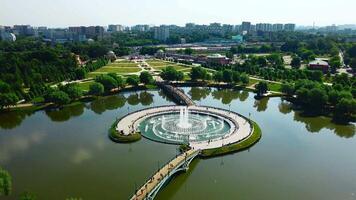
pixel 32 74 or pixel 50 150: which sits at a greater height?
pixel 32 74

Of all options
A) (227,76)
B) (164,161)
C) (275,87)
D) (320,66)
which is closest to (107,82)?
(227,76)

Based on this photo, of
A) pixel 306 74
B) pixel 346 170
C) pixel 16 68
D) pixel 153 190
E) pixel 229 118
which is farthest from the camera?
pixel 306 74

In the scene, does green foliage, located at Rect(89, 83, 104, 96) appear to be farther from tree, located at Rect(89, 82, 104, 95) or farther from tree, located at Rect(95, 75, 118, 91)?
tree, located at Rect(95, 75, 118, 91)

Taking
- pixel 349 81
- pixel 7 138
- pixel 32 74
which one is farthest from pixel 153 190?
pixel 349 81

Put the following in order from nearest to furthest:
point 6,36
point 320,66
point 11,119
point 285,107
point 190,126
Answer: point 190,126 → point 11,119 → point 285,107 → point 320,66 → point 6,36

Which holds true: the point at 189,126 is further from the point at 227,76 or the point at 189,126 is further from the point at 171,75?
the point at 227,76

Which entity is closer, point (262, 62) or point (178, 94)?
point (178, 94)

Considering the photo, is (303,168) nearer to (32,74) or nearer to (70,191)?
(70,191)
